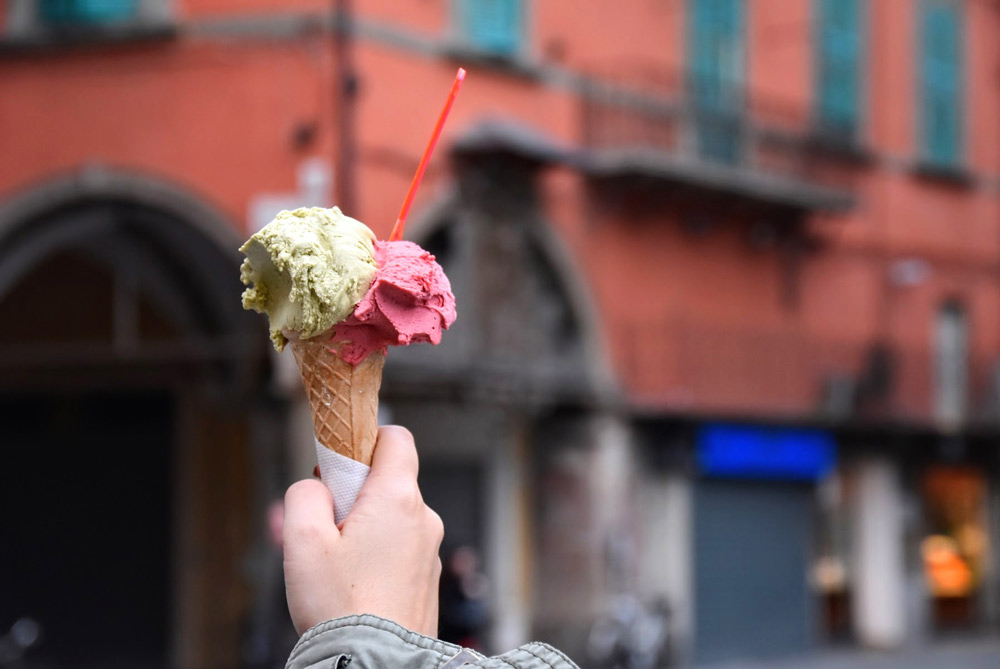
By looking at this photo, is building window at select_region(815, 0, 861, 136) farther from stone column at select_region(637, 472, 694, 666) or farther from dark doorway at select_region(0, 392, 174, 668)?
dark doorway at select_region(0, 392, 174, 668)

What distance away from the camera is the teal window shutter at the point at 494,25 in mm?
15695

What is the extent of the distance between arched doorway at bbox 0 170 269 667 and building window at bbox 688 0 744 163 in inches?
250

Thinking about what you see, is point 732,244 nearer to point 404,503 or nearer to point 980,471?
point 980,471

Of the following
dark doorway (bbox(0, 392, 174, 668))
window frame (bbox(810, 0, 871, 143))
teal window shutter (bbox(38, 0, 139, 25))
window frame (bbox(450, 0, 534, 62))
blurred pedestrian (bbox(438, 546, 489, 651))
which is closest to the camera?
blurred pedestrian (bbox(438, 546, 489, 651))

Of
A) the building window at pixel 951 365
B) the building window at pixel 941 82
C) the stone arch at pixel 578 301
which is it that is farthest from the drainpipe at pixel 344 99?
the building window at pixel 951 365

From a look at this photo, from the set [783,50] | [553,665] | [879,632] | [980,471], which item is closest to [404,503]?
[553,665]

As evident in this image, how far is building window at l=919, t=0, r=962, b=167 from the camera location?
22453 millimetres

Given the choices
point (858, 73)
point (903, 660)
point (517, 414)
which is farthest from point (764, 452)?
point (858, 73)

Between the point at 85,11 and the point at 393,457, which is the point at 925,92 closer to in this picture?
the point at 85,11

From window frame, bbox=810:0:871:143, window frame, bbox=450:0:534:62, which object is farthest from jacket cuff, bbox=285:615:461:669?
window frame, bbox=810:0:871:143

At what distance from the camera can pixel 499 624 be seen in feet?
55.1

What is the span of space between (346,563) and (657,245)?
638 inches

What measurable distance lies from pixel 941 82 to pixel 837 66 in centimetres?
270

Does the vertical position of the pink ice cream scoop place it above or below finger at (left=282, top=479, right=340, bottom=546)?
above
